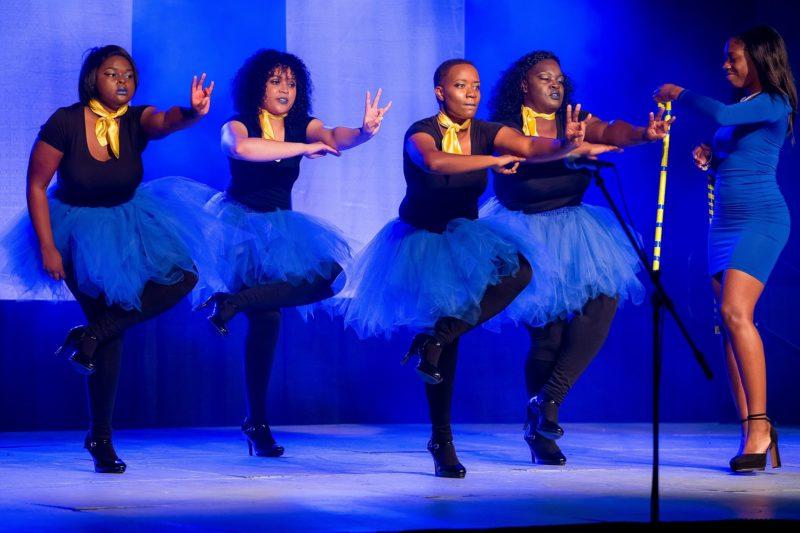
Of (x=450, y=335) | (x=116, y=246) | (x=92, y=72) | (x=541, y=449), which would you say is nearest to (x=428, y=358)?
(x=450, y=335)

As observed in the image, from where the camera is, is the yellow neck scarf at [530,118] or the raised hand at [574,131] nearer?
the raised hand at [574,131]

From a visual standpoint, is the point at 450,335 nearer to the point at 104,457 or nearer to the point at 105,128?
the point at 104,457

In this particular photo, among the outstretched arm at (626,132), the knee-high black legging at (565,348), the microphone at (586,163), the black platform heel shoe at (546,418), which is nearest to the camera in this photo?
the microphone at (586,163)

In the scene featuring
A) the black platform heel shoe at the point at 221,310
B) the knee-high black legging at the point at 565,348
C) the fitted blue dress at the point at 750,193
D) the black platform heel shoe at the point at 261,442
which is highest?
the fitted blue dress at the point at 750,193

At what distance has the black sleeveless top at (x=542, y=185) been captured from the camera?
498 centimetres

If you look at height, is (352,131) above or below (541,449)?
above

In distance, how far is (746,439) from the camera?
4570mm

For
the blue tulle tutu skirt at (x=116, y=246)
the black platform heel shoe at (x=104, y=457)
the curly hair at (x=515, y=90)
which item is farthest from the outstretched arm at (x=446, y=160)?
the black platform heel shoe at (x=104, y=457)

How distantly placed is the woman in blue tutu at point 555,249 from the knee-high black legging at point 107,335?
132 cm

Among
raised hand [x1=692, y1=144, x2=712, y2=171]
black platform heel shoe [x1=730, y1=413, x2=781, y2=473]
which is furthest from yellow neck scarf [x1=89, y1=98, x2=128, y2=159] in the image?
black platform heel shoe [x1=730, y1=413, x2=781, y2=473]

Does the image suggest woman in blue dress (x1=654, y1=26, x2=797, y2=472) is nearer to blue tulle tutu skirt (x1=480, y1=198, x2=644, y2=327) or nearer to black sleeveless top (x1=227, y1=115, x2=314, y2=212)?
blue tulle tutu skirt (x1=480, y1=198, x2=644, y2=327)

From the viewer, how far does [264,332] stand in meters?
5.08

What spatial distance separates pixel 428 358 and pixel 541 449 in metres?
0.80

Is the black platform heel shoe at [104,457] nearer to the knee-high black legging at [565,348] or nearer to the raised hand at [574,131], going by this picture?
the knee-high black legging at [565,348]
